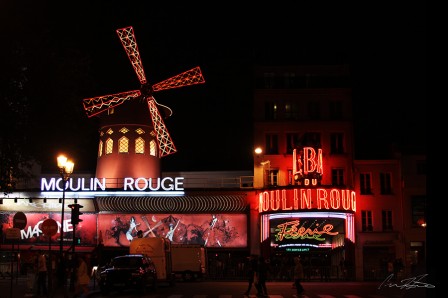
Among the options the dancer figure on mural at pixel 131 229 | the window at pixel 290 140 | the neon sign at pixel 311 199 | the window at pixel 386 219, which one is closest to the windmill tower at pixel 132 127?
the dancer figure on mural at pixel 131 229

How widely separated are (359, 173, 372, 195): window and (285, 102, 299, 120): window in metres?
5.77

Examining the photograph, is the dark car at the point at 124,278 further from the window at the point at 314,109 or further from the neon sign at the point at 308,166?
the window at the point at 314,109

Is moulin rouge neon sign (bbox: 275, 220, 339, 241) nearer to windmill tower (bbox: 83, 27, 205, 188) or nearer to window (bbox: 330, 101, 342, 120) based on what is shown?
window (bbox: 330, 101, 342, 120)

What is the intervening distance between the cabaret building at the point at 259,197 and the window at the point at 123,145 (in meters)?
0.09

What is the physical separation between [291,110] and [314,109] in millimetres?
1495

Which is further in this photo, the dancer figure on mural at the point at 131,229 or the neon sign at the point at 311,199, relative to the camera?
the dancer figure on mural at the point at 131,229

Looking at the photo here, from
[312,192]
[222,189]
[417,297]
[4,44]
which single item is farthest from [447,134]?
[222,189]

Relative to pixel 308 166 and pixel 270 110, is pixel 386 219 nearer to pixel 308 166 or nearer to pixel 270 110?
pixel 308 166

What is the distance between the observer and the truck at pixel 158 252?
26344 millimetres

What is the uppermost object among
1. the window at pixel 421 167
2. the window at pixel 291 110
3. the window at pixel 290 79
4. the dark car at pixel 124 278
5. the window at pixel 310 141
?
the window at pixel 290 79

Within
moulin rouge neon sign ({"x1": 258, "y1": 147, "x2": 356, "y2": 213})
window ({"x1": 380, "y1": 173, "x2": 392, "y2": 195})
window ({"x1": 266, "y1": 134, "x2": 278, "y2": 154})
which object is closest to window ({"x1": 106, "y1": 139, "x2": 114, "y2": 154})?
window ({"x1": 266, "y1": 134, "x2": 278, "y2": 154})

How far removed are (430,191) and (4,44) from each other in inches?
411

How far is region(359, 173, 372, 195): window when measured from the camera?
4059 cm

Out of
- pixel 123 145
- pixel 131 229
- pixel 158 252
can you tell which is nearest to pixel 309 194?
pixel 131 229
